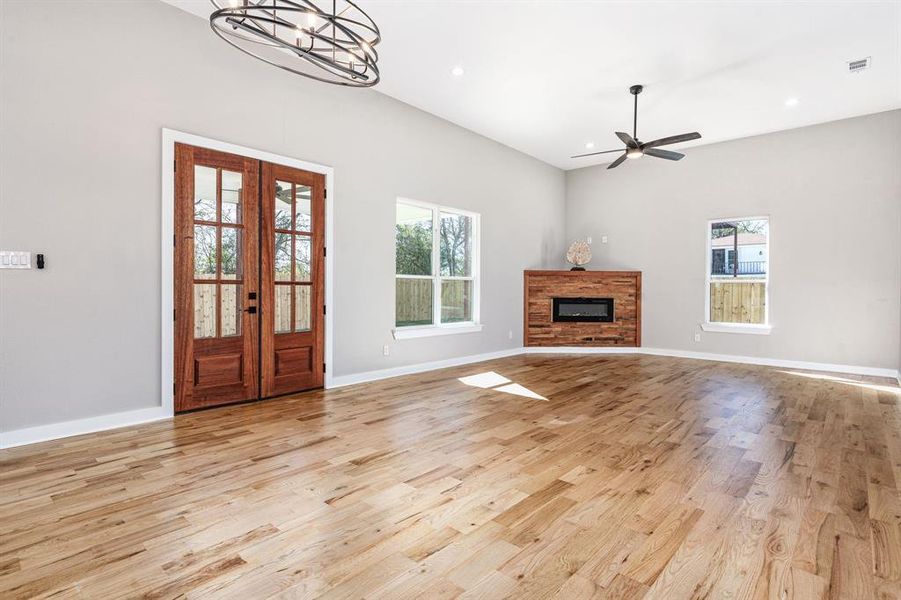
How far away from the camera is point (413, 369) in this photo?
19.3 ft

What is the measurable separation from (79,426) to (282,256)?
81.9 inches

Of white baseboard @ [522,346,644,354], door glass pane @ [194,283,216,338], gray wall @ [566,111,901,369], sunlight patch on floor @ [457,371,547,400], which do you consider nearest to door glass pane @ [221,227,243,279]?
door glass pane @ [194,283,216,338]

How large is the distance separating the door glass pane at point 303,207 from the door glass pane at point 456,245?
7.09 feet

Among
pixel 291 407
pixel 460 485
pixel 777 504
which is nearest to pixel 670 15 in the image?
pixel 777 504

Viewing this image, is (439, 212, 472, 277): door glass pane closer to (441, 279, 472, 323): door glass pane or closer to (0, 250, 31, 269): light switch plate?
(441, 279, 472, 323): door glass pane

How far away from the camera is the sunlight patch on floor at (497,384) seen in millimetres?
4805

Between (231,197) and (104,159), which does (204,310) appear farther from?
(104,159)

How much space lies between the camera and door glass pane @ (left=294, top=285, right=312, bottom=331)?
469 cm

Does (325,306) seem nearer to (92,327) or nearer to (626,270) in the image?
(92,327)

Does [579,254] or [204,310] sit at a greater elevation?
[579,254]

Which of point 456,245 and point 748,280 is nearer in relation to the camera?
point 456,245

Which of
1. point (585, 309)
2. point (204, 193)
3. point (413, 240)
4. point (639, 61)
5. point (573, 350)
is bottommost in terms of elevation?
point (573, 350)

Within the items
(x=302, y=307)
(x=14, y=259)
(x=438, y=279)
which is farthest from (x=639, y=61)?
(x=14, y=259)

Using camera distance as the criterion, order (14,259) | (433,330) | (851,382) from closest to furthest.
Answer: (14,259) → (851,382) → (433,330)
